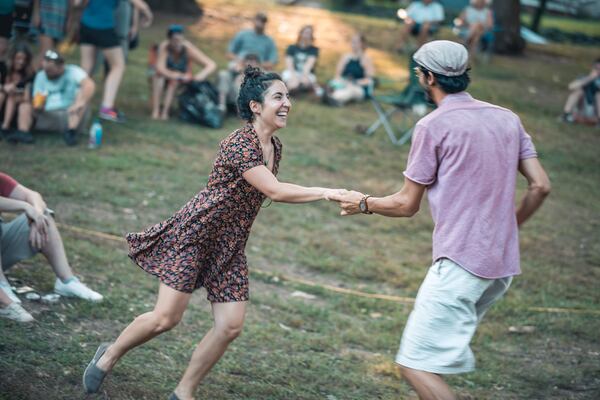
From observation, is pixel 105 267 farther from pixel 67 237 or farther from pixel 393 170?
pixel 393 170

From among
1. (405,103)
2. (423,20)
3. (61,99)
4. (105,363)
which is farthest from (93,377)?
(423,20)

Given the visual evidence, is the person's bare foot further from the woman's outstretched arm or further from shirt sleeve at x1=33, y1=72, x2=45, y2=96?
shirt sleeve at x1=33, y1=72, x2=45, y2=96

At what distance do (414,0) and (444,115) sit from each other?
17.0 metres

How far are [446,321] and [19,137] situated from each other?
288 inches

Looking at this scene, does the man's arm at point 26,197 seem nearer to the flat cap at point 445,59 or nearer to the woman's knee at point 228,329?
the woman's knee at point 228,329

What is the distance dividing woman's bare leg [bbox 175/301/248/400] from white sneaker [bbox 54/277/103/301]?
168cm

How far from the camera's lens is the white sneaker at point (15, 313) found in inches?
205

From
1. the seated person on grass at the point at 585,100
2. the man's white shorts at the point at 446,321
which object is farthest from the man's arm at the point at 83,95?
the seated person on grass at the point at 585,100

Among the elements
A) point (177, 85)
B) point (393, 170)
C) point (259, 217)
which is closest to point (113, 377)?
point (259, 217)

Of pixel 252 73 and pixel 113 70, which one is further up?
pixel 252 73

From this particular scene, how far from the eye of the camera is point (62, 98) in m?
10.2

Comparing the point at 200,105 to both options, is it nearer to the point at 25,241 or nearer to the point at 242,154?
the point at 25,241

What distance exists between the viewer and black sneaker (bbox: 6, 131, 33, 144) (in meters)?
9.81

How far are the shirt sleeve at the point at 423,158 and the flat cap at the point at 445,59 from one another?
0.31m
